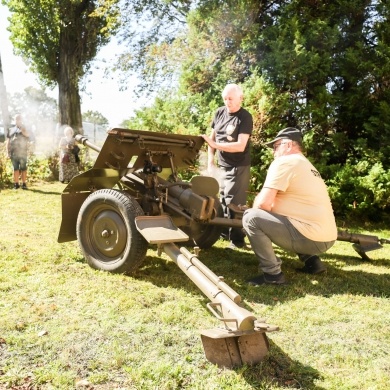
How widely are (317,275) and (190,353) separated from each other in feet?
7.44

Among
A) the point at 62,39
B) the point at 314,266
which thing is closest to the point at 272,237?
the point at 314,266

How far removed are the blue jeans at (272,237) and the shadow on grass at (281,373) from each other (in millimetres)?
1435

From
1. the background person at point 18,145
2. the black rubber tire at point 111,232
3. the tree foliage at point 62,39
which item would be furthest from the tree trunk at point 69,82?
the black rubber tire at point 111,232

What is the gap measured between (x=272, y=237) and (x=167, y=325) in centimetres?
139

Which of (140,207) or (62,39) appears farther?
(62,39)

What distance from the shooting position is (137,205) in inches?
174

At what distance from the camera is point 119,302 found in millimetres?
3768

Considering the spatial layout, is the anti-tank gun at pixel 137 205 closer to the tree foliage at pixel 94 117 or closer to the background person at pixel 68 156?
the background person at pixel 68 156

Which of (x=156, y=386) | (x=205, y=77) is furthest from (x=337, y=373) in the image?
(x=205, y=77)

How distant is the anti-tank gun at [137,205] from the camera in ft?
14.0

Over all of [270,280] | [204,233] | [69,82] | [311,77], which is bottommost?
[270,280]

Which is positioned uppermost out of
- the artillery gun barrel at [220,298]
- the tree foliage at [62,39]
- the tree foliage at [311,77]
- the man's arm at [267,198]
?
the tree foliage at [62,39]

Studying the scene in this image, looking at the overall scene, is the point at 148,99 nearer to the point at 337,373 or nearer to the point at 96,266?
the point at 96,266

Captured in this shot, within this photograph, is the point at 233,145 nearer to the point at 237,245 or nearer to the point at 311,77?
the point at 237,245
